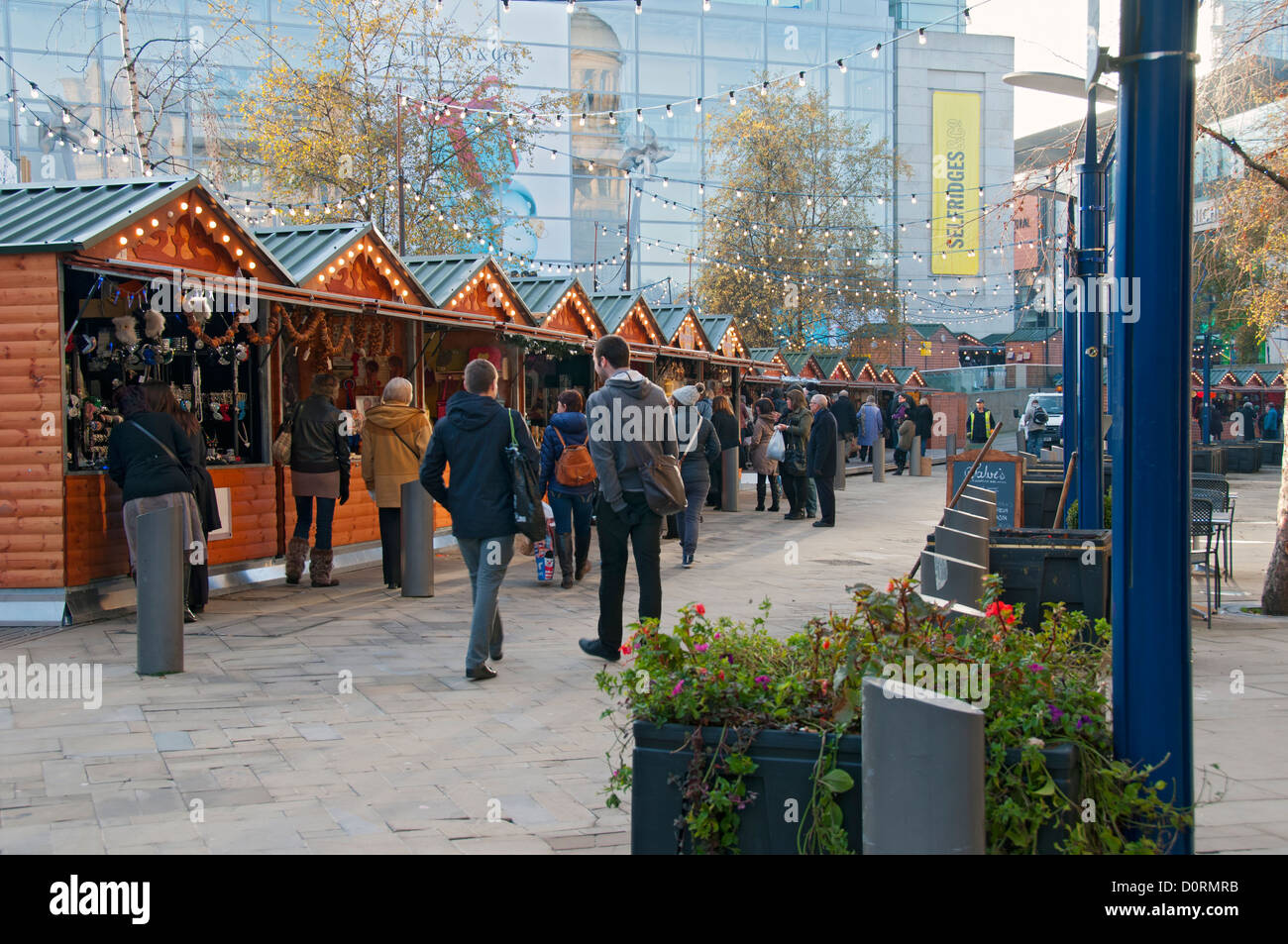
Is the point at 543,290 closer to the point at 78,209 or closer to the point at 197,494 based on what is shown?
the point at 78,209

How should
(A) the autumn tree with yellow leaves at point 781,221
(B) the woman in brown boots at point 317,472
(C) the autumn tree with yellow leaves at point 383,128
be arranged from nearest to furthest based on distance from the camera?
(B) the woman in brown boots at point 317,472, (C) the autumn tree with yellow leaves at point 383,128, (A) the autumn tree with yellow leaves at point 781,221

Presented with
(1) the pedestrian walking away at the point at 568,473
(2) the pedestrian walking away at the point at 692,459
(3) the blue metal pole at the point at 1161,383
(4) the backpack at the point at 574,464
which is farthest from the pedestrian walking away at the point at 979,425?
(3) the blue metal pole at the point at 1161,383

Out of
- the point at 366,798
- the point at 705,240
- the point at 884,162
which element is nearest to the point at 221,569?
the point at 366,798

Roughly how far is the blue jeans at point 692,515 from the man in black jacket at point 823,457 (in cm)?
322

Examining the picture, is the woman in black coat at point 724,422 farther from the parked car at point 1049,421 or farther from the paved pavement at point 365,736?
the parked car at point 1049,421

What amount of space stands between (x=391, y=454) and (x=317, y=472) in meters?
0.64

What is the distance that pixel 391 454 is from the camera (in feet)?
33.3

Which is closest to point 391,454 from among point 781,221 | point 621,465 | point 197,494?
point 197,494

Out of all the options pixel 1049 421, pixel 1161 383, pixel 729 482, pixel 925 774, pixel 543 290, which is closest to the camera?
pixel 925 774

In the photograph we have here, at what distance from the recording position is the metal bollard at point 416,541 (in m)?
9.59

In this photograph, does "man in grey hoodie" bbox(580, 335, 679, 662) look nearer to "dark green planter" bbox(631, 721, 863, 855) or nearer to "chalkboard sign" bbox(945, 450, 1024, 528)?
"dark green planter" bbox(631, 721, 863, 855)
